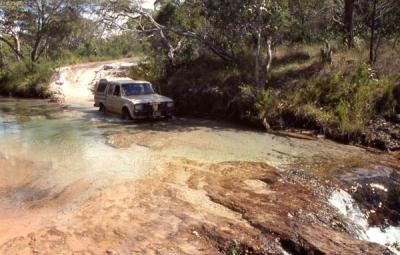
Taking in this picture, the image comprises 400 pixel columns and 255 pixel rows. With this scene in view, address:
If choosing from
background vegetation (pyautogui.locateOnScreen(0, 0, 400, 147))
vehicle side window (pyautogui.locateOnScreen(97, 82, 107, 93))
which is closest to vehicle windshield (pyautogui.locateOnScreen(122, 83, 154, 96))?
vehicle side window (pyautogui.locateOnScreen(97, 82, 107, 93))

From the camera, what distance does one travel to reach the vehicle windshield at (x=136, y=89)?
16453mm

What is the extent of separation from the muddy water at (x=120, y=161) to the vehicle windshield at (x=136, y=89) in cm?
117

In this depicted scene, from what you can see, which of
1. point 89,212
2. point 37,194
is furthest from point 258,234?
point 37,194

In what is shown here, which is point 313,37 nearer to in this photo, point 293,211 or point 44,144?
point 44,144

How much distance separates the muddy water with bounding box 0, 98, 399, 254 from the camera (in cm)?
748

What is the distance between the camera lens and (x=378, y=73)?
15.4 m

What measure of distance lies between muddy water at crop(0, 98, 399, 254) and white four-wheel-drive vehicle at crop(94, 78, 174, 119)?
0.44 m

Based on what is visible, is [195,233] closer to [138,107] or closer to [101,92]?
[138,107]

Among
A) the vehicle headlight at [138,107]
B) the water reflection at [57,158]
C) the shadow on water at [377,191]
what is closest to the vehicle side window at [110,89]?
the water reflection at [57,158]

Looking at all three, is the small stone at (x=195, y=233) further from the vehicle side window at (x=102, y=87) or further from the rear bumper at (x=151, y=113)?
the vehicle side window at (x=102, y=87)

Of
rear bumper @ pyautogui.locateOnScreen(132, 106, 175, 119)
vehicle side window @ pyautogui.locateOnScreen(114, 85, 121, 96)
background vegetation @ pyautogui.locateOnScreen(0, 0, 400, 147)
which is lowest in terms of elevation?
rear bumper @ pyautogui.locateOnScreen(132, 106, 175, 119)

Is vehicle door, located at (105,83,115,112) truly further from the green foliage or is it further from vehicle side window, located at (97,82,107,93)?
the green foliage

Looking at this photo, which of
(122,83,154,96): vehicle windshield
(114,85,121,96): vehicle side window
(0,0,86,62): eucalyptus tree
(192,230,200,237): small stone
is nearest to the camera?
(192,230,200,237): small stone

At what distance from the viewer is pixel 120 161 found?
34.6 ft
